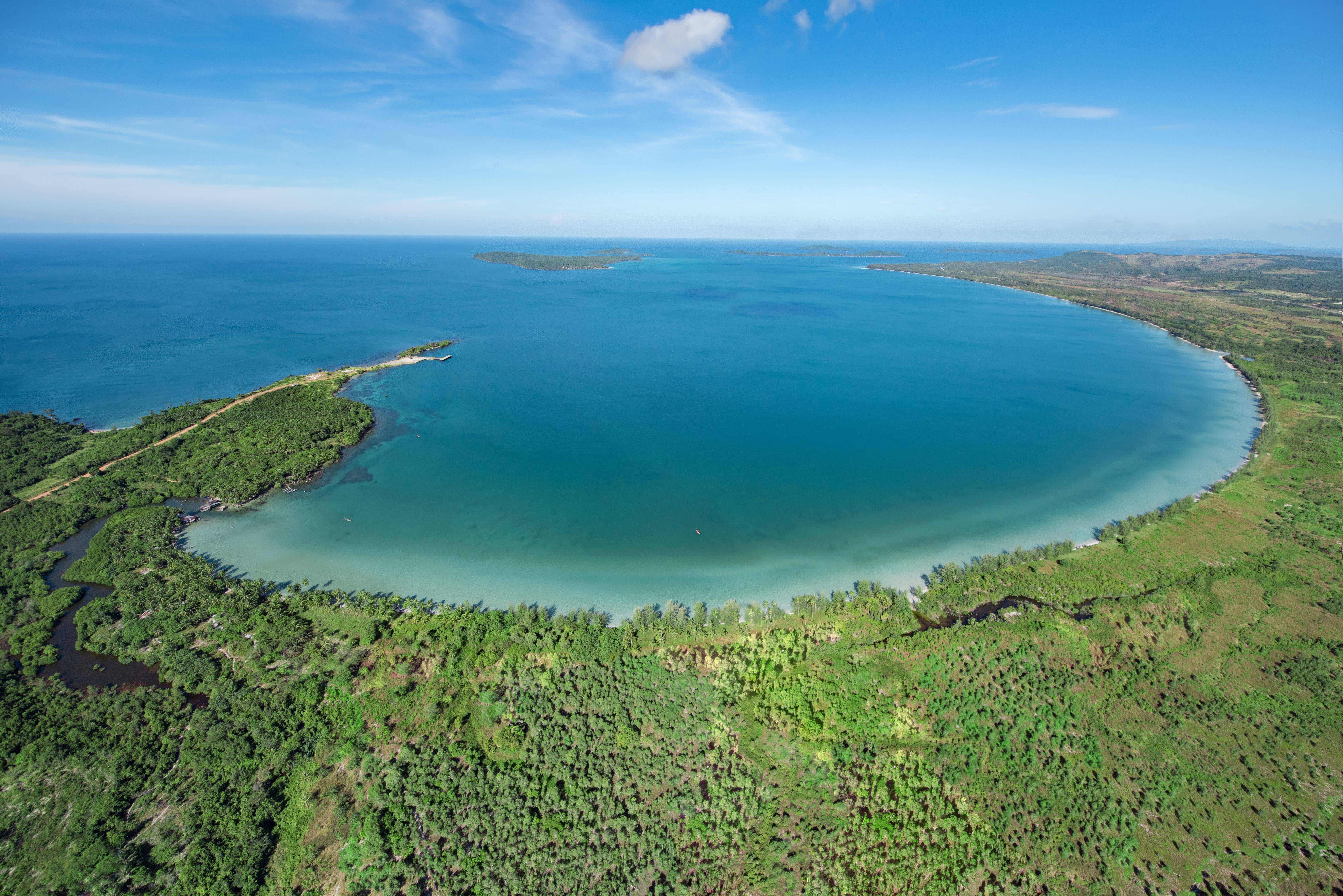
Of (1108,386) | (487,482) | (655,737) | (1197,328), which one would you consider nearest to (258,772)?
(655,737)

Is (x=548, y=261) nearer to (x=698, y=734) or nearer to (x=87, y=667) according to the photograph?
(x=87, y=667)

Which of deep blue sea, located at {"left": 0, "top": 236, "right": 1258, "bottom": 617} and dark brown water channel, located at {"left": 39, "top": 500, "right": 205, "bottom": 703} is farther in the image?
deep blue sea, located at {"left": 0, "top": 236, "right": 1258, "bottom": 617}

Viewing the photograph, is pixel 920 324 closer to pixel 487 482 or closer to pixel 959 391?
pixel 959 391

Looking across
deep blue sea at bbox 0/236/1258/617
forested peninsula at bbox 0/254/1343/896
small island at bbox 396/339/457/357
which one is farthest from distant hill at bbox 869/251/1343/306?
small island at bbox 396/339/457/357

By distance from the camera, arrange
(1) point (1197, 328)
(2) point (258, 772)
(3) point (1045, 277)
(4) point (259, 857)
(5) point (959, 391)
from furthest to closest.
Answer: (3) point (1045, 277)
(1) point (1197, 328)
(5) point (959, 391)
(2) point (258, 772)
(4) point (259, 857)

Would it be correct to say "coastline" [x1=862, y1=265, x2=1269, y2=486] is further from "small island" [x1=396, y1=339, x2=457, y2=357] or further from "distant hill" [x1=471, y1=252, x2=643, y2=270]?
"distant hill" [x1=471, y1=252, x2=643, y2=270]

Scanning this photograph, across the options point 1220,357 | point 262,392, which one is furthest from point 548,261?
point 1220,357
